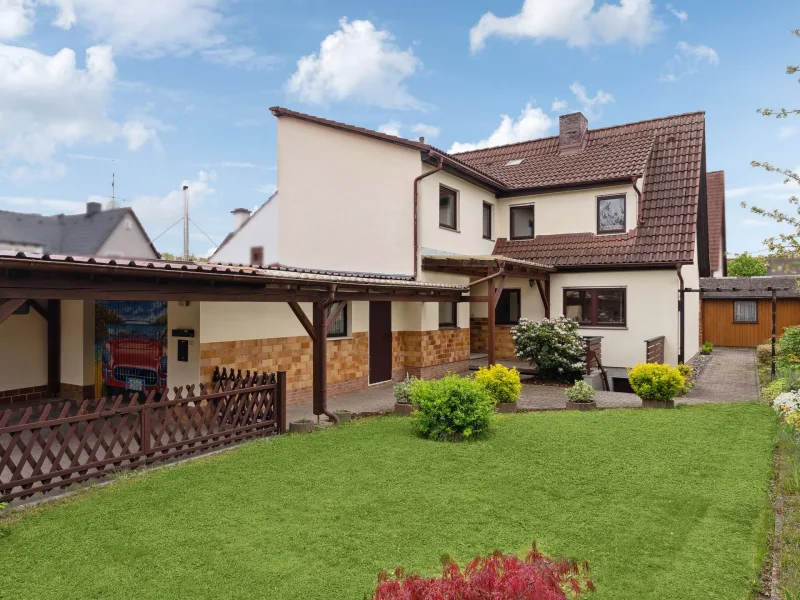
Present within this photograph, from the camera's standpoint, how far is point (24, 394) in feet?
36.8

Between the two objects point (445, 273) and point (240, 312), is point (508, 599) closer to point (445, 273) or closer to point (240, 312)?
point (240, 312)

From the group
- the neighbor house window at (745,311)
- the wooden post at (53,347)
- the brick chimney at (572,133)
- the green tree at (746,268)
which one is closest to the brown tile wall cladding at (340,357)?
the wooden post at (53,347)

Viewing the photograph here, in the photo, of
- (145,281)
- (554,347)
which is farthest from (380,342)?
(145,281)

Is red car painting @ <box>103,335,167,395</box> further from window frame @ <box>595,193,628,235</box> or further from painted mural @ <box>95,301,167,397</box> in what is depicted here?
window frame @ <box>595,193,628,235</box>

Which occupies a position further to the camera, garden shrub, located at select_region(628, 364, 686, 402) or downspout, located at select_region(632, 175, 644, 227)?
downspout, located at select_region(632, 175, 644, 227)

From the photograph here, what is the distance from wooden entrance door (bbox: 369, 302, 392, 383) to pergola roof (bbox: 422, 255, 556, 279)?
1753 mm

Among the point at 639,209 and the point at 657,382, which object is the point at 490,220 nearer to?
the point at 639,209

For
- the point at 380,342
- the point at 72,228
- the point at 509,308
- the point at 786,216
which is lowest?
the point at 380,342

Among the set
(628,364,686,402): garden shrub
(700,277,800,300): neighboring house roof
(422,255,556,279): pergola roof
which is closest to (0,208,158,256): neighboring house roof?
(422,255,556,279): pergola roof

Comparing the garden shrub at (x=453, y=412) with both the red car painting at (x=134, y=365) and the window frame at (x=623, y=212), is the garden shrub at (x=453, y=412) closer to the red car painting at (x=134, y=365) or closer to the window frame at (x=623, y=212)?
the red car painting at (x=134, y=365)

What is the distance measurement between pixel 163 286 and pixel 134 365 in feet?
15.0

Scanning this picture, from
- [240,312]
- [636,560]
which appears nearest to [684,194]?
[240,312]

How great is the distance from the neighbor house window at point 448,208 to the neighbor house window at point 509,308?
12.1 feet

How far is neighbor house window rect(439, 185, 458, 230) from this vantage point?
53.2 feet
